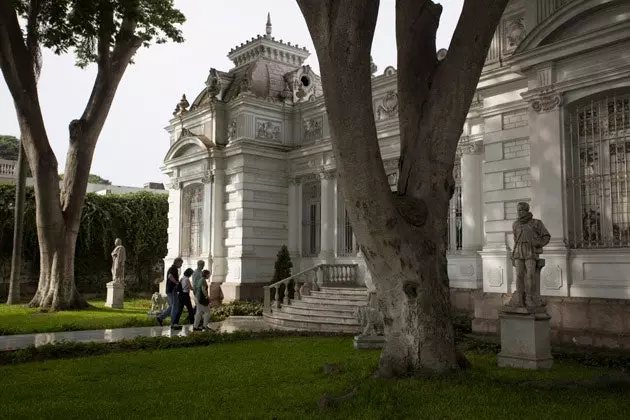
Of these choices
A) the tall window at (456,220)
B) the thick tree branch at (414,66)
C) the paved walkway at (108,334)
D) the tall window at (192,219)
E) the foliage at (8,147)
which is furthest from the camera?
the foliage at (8,147)

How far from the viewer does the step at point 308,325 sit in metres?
13.0

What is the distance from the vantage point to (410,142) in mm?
7484

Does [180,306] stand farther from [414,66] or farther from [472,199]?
[414,66]

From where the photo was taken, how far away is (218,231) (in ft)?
63.7

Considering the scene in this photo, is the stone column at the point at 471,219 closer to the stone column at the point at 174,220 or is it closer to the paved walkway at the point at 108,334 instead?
the paved walkway at the point at 108,334

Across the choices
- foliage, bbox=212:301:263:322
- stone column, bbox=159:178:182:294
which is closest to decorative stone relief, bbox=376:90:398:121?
foliage, bbox=212:301:263:322

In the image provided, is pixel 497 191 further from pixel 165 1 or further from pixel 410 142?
pixel 165 1

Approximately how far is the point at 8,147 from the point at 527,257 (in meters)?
56.9

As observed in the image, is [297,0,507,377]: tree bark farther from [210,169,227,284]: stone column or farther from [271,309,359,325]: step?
[210,169,227,284]: stone column

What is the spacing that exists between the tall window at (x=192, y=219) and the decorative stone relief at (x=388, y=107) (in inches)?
290

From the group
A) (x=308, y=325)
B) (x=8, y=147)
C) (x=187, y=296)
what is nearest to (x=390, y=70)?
(x=308, y=325)

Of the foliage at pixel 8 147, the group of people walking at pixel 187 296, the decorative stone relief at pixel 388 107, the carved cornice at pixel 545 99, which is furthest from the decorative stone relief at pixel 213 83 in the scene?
the foliage at pixel 8 147

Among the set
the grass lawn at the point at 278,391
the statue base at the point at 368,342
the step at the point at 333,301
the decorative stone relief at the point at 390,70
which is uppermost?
the decorative stone relief at the point at 390,70

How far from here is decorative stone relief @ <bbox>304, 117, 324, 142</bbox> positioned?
1900cm
